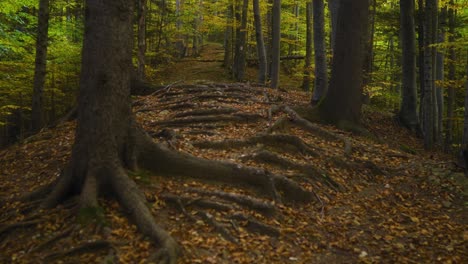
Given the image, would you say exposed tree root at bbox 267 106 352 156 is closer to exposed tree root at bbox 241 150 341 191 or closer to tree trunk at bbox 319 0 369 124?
tree trunk at bbox 319 0 369 124

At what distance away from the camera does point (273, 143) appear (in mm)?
8320

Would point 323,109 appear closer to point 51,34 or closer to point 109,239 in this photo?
point 109,239

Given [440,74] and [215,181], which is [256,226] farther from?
[440,74]

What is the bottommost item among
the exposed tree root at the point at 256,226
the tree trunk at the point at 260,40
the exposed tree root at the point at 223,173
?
the exposed tree root at the point at 256,226

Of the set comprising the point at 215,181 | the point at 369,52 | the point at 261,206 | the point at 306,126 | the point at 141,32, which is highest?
the point at 141,32

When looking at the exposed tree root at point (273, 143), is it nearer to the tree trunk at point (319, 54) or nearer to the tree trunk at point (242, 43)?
the tree trunk at point (319, 54)

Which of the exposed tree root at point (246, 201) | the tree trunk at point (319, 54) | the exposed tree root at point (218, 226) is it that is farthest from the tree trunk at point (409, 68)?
the exposed tree root at point (218, 226)

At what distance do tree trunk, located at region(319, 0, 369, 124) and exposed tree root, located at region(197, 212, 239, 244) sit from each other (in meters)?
5.76

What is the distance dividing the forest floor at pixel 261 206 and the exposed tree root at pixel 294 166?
21 millimetres

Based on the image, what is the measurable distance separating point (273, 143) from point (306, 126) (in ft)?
5.49

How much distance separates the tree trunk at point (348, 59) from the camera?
980cm

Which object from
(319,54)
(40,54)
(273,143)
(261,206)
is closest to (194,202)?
(261,206)

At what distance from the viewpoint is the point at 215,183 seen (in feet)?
21.4

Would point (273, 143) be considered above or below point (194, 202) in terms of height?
above
